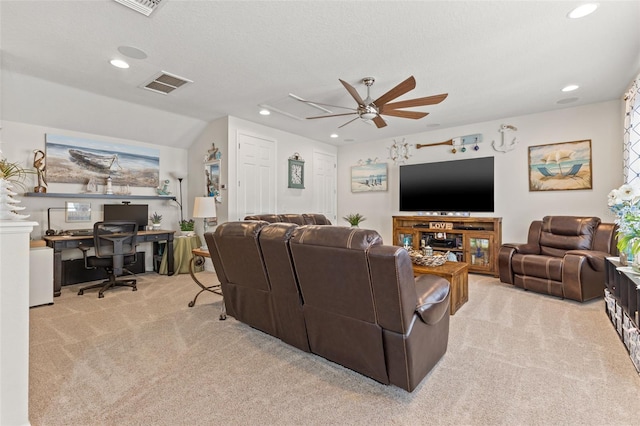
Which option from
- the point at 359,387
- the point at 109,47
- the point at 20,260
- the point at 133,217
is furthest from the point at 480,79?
the point at 133,217

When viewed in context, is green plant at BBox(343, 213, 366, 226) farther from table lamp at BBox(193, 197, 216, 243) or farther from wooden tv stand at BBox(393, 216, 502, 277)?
table lamp at BBox(193, 197, 216, 243)

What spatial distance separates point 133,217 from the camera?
4.84 meters

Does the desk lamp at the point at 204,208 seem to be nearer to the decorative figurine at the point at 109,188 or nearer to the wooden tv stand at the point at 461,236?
the decorative figurine at the point at 109,188

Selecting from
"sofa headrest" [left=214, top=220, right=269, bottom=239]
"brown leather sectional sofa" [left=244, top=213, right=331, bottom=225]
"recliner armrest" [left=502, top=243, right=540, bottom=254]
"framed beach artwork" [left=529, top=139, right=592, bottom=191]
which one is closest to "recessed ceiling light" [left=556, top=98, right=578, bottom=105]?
"framed beach artwork" [left=529, top=139, right=592, bottom=191]

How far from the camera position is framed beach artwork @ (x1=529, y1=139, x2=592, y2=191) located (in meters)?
4.37

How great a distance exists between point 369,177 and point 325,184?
102 cm

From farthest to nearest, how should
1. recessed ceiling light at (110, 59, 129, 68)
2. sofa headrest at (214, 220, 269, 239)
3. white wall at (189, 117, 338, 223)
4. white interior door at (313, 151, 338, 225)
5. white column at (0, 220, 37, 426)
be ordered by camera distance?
white interior door at (313, 151, 338, 225) → white wall at (189, 117, 338, 223) → recessed ceiling light at (110, 59, 129, 68) → sofa headrest at (214, 220, 269, 239) → white column at (0, 220, 37, 426)

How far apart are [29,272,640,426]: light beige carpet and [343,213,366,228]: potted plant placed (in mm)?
3529

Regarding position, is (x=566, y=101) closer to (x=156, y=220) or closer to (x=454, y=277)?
(x=454, y=277)

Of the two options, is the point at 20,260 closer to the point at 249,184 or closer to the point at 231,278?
the point at 231,278

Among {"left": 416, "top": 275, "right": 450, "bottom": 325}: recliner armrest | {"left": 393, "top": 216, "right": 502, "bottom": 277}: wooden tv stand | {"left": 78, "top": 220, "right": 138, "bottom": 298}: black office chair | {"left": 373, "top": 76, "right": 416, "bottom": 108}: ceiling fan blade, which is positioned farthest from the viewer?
{"left": 393, "top": 216, "right": 502, "bottom": 277}: wooden tv stand

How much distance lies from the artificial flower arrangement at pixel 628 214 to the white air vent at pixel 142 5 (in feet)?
12.5

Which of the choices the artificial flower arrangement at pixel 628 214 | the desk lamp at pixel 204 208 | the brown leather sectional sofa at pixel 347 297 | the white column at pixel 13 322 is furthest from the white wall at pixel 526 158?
the white column at pixel 13 322

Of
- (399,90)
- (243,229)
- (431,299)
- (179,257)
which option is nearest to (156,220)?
(179,257)
